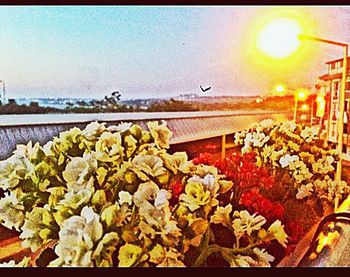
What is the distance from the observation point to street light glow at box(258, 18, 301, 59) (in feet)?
4.53

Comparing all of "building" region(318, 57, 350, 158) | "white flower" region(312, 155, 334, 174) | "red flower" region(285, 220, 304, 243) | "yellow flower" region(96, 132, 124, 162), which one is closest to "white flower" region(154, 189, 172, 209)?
"yellow flower" region(96, 132, 124, 162)

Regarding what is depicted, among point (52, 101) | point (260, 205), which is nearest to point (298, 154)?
point (260, 205)

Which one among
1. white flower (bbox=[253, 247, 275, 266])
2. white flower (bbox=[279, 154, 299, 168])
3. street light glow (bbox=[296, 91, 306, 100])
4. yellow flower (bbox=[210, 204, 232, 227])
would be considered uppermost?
street light glow (bbox=[296, 91, 306, 100])

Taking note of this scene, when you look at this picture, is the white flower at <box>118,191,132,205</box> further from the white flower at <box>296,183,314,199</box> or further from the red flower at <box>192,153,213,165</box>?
the white flower at <box>296,183,314,199</box>

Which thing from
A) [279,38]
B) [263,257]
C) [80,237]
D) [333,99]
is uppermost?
[279,38]

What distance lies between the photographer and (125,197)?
1011mm

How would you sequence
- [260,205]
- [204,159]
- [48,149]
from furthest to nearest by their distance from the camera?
[204,159], [260,205], [48,149]

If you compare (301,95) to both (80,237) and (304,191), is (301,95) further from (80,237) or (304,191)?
(80,237)

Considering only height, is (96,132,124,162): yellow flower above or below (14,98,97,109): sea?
below

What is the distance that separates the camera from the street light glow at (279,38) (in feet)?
4.53

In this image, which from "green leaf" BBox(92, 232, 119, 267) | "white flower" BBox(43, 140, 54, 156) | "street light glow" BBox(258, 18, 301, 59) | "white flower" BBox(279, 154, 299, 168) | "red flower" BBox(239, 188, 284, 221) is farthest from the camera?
"street light glow" BBox(258, 18, 301, 59)

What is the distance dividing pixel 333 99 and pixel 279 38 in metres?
0.22

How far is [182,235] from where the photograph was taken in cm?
104

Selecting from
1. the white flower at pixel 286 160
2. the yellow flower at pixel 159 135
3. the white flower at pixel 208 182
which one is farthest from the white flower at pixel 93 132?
the white flower at pixel 286 160
